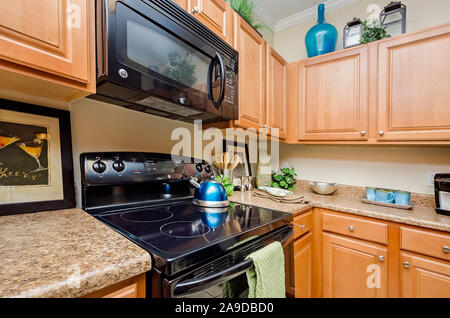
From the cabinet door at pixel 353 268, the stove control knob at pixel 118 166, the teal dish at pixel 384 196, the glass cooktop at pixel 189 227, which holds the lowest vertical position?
the cabinet door at pixel 353 268

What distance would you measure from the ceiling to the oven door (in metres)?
1.36

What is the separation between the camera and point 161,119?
133 cm

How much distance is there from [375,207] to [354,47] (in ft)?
3.87

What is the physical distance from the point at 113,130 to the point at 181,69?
20.2 inches

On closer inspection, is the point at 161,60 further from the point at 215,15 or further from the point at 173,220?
the point at 173,220

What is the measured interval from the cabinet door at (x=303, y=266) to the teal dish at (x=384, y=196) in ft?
1.99

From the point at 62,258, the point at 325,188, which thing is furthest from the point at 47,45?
the point at 325,188

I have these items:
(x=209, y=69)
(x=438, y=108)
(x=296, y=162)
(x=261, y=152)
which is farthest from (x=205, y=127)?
(x=438, y=108)

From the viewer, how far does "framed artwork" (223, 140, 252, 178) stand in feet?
5.91

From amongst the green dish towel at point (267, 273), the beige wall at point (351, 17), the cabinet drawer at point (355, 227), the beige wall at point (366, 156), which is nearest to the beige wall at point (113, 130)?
the green dish towel at point (267, 273)

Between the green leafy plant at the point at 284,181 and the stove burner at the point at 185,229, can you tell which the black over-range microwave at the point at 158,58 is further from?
the green leafy plant at the point at 284,181

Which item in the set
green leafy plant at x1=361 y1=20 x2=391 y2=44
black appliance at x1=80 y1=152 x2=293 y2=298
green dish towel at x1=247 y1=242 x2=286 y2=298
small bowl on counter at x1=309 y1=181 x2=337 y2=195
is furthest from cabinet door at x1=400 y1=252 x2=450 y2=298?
green leafy plant at x1=361 y1=20 x2=391 y2=44

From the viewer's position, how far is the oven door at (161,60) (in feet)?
2.39

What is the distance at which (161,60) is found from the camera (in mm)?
856
